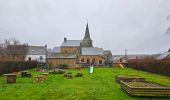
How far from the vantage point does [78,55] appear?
9288cm

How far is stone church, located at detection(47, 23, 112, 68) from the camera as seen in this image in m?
84.5

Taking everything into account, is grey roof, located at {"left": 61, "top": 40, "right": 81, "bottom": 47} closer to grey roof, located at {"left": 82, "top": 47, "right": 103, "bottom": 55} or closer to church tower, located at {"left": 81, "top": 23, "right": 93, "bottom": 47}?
grey roof, located at {"left": 82, "top": 47, "right": 103, "bottom": 55}

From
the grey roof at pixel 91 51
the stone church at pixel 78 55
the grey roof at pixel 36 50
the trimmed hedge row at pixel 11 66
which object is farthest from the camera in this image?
the grey roof at pixel 36 50

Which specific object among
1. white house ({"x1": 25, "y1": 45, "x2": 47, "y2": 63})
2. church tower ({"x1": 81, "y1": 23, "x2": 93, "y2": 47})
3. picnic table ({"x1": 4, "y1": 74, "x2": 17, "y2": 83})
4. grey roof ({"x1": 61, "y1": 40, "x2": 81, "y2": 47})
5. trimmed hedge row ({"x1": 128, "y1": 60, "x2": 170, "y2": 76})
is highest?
church tower ({"x1": 81, "y1": 23, "x2": 93, "y2": 47})

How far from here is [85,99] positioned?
51.0 feet

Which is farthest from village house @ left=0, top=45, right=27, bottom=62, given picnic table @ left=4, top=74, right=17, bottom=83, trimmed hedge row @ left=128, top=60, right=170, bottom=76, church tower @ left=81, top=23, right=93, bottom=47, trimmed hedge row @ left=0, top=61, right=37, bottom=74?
picnic table @ left=4, top=74, right=17, bottom=83

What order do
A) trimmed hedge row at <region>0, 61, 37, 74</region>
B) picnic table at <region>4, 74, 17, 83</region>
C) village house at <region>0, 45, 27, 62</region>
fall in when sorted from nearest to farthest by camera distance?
picnic table at <region>4, 74, 17, 83</region>, trimmed hedge row at <region>0, 61, 37, 74</region>, village house at <region>0, 45, 27, 62</region>

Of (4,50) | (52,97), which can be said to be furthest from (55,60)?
(52,97)

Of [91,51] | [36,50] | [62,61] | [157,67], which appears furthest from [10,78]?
[36,50]

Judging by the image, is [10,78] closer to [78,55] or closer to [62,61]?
[62,61]

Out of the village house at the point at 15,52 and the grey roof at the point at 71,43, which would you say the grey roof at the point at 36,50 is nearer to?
the village house at the point at 15,52

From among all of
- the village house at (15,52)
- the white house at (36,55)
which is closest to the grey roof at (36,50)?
the white house at (36,55)

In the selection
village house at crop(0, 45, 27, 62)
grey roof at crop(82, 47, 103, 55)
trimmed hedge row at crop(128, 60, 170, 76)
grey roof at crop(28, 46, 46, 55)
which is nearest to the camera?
trimmed hedge row at crop(128, 60, 170, 76)

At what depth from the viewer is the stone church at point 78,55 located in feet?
277
